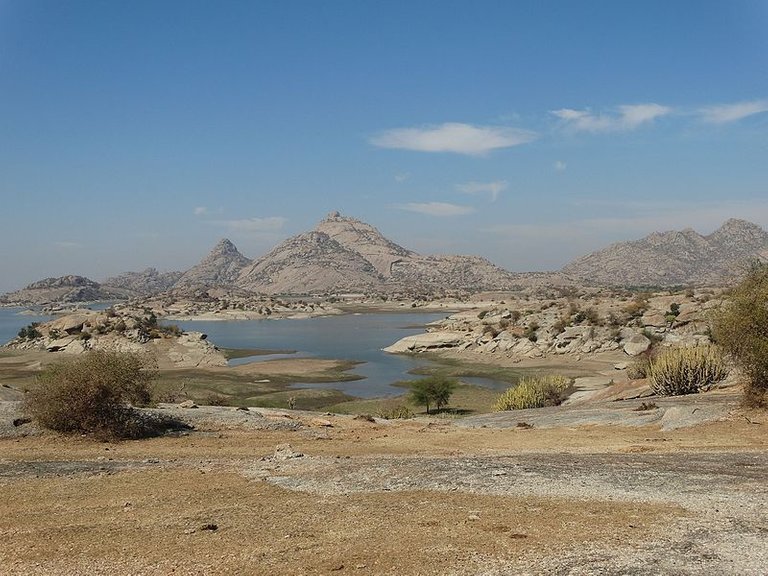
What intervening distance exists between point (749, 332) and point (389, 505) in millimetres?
18976

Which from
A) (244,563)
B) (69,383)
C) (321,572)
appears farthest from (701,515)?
(69,383)

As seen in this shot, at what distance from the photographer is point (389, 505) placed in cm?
1248

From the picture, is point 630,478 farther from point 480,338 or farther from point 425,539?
point 480,338

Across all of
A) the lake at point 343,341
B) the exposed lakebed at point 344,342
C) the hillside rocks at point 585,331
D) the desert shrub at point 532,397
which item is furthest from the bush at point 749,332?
the hillside rocks at point 585,331

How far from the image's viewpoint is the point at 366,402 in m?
55.3

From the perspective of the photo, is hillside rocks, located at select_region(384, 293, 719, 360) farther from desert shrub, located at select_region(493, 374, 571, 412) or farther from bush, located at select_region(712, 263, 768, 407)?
bush, located at select_region(712, 263, 768, 407)

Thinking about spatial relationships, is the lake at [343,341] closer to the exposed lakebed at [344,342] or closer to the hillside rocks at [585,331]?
the exposed lakebed at [344,342]

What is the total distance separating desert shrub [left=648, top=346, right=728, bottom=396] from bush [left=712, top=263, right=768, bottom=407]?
8.67 meters

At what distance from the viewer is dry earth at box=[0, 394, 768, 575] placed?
9.27 metres

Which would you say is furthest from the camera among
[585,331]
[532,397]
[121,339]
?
[121,339]

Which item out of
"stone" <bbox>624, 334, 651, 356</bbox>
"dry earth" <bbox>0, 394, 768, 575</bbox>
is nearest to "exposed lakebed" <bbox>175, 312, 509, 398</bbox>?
"stone" <bbox>624, 334, 651, 356</bbox>

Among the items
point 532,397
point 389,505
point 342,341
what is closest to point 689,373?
point 532,397

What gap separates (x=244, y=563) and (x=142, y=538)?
8.15 feet

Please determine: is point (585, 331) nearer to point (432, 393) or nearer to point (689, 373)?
point (432, 393)
